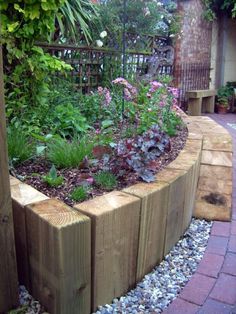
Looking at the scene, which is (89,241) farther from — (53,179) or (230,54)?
(230,54)

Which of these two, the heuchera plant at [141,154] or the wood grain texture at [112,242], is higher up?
the heuchera plant at [141,154]

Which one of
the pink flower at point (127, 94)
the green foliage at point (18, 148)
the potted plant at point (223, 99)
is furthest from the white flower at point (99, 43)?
the potted plant at point (223, 99)

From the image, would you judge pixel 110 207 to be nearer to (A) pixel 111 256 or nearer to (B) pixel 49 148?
(A) pixel 111 256

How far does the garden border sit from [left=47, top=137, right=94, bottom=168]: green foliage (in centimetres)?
34

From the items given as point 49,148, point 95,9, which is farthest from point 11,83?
point 95,9

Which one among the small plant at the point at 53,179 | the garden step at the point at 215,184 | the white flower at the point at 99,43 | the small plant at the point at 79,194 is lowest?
the garden step at the point at 215,184

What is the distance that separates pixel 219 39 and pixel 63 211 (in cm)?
785

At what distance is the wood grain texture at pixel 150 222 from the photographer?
1.63m

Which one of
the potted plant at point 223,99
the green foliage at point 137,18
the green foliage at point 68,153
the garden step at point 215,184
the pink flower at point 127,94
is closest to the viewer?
the green foliage at point 68,153

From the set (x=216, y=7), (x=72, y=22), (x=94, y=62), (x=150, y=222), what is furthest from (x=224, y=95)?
(x=150, y=222)

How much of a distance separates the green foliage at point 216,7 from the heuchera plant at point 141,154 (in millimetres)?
6090

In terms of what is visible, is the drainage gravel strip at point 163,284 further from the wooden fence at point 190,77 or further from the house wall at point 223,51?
the house wall at point 223,51

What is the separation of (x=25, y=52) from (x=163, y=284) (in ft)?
6.55

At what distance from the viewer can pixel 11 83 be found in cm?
269
